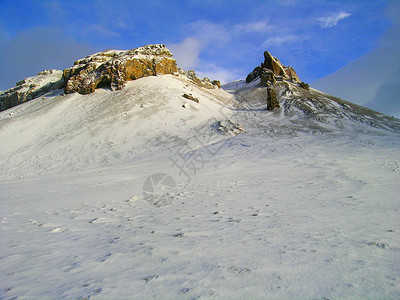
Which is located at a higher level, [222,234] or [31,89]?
[31,89]

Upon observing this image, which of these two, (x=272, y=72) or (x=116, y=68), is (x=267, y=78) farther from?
(x=116, y=68)

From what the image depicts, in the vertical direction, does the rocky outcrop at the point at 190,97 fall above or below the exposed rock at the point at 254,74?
below

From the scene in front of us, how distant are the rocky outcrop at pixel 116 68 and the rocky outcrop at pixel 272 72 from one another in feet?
65.4

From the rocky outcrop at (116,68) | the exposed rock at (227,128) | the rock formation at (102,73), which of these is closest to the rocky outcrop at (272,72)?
the rock formation at (102,73)

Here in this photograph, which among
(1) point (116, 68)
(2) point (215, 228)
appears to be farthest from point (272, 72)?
(2) point (215, 228)

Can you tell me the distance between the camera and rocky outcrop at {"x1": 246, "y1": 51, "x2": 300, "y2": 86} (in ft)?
152

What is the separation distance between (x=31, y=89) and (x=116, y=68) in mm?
19431

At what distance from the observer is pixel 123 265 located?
3.07 meters

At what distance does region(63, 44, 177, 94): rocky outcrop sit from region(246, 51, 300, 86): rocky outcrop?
19923 millimetres

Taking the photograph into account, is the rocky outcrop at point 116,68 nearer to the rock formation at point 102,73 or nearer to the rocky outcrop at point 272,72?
the rock formation at point 102,73

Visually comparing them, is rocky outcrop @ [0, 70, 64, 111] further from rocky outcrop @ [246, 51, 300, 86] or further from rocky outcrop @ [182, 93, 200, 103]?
rocky outcrop @ [246, 51, 300, 86]

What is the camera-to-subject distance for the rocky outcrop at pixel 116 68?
1244 inches

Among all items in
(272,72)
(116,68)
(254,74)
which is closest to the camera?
(116,68)

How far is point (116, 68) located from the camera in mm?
32219
